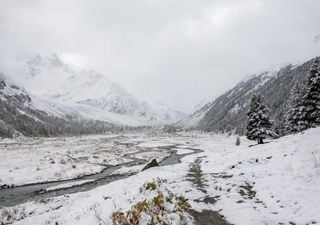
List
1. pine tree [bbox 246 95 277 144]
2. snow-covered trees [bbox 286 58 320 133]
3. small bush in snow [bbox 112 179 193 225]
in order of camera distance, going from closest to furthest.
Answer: small bush in snow [bbox 112 179 193 225]
snow-covered trees [bbox 286 58 320 133]
pine tree [bbox 246 95 277 144]

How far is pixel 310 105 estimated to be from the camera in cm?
5088

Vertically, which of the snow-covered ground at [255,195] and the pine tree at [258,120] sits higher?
the pine tree at [258,120]

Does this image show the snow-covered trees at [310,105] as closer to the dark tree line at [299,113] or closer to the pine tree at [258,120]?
the dark tree line at [299,113]

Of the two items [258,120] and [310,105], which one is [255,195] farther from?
[258,120]

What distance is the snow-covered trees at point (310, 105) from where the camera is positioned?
48.8m

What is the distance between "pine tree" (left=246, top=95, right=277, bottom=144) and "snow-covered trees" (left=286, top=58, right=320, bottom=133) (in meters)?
4.87

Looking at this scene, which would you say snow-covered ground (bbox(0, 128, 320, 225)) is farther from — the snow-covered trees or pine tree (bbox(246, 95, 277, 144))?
pine tree (bbox(246, 95, 277, 144))

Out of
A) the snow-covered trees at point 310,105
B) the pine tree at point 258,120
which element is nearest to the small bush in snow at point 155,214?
the snow-covered trees at point 310,105

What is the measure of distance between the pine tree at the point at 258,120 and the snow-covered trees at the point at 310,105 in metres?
4.87

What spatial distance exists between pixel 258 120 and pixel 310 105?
9262 mm

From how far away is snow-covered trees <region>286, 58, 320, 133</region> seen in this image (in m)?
48.8

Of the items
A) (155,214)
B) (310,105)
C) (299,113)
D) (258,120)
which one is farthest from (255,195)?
(258,120)

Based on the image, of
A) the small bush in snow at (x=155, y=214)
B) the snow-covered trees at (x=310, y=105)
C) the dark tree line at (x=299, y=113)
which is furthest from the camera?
the dark tree line at (x=299, y=113)

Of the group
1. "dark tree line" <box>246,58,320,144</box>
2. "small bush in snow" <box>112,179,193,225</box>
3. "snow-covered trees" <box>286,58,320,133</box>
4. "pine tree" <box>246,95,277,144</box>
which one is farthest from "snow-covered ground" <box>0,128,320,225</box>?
"pine tree" <box>246,95,277,144</box>
